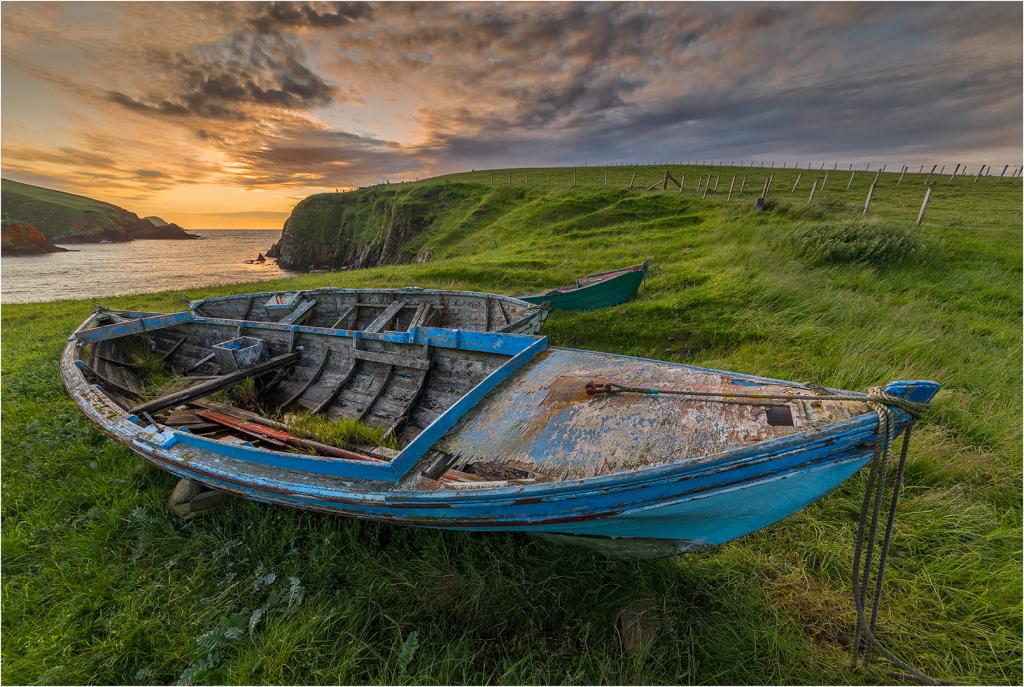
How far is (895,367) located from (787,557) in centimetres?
419

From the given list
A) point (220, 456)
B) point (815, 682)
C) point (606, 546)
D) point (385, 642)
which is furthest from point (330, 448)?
point (815, 682)

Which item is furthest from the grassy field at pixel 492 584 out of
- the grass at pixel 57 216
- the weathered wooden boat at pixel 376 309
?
the grass at pixel 57 216

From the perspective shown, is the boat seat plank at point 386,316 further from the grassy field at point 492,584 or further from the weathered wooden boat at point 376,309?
the grassy field at point 492,584

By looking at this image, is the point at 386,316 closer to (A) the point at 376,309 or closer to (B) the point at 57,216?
(A) the point at 376,309

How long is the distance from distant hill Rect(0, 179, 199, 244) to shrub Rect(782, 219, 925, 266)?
107087 millimetres

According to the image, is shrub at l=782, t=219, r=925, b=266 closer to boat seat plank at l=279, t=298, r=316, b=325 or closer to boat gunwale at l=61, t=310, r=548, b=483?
boat gunwale at l=61, t=310, r=548, b=483

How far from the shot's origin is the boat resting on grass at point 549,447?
2354 millimetres

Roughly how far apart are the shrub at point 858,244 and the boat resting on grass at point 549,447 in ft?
34.1

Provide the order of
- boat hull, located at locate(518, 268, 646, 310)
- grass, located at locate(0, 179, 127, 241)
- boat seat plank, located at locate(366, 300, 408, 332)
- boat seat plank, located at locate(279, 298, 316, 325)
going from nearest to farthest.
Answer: boat seat plank, located at locate(366, 300, 408, 332) → boat seat plank, located at locate(279, 298, 316, 325) → boat hull, located at locate(518, 268, 646, 310) → grass, located at locate(0, 179, 127, 241)

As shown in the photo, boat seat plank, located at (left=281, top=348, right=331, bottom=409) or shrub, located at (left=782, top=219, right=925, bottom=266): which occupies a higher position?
shrub, located at (left=782, top=219, right=925, bottom=266)

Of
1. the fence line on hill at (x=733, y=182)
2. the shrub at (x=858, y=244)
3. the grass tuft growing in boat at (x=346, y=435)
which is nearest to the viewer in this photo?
the grass tuft growing in boat at (x=346, y=435)

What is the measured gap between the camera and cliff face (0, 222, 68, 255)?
6431 cm

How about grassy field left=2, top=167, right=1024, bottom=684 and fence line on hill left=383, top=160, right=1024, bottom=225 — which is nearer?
grassy field left=2, top=167, right=1024, bottom=684

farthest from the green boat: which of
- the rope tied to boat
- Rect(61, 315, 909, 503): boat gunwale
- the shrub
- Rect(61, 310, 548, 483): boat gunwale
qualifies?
Rect(61, 315, 909, 503): boat gunwale
